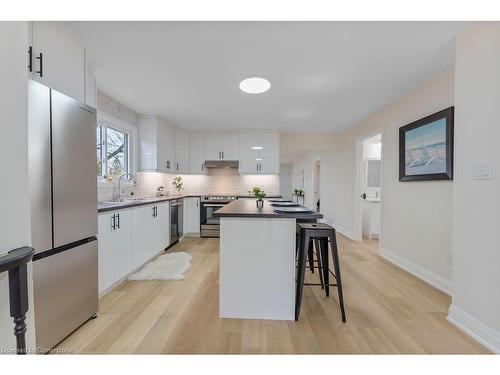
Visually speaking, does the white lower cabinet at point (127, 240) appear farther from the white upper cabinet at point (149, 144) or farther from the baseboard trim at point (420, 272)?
the baseboard trim at point (420, 272)

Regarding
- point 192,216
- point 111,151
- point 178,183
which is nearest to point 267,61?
point 111,151

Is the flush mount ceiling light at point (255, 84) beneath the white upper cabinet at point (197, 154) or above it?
above

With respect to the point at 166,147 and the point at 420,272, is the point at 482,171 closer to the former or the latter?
the point at 420,272

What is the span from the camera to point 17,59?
40.7 inches

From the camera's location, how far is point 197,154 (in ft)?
17.5

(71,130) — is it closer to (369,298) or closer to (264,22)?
(264,22)

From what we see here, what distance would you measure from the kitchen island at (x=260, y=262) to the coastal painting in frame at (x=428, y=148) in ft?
5.85

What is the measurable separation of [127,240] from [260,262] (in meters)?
1.67

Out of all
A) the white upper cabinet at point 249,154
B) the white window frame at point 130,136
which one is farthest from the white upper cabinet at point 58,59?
the white upper cabinet at point 249,154

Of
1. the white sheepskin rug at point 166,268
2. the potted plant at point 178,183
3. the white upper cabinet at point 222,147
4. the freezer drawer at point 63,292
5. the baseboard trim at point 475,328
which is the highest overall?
the white upper cabinet at point 222,147

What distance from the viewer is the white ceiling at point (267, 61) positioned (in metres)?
1.82

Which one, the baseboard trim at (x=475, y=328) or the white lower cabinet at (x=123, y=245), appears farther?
the white lower cabinet at (x=123, y=245)
